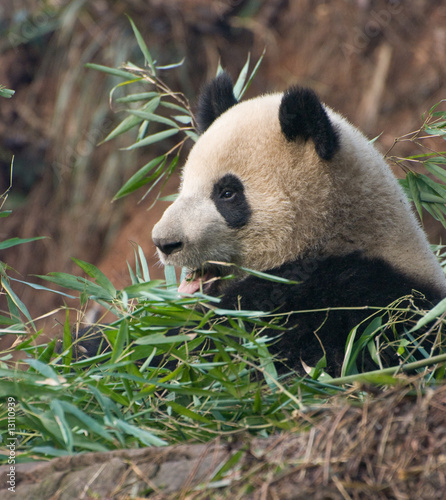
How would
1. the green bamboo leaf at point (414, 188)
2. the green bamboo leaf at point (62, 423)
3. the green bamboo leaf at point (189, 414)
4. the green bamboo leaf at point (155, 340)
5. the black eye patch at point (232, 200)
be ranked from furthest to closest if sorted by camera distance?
the green bamboo leaf at point (414, 188), the black eye patch at point (232, 200), the green bamboo leaf at point (155, 340), the green bamboo leaf at point (189, 414), the green bamboo leaf at point (62, 423)

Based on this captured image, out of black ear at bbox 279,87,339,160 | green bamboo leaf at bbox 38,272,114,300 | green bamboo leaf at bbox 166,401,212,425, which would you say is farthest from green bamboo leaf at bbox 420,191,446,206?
green bamboo leaf at bbox 166,401,212,425

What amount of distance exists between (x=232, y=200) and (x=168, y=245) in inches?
13.8

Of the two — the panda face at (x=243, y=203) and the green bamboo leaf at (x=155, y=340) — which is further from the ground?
the panda face at (x=243, y=203)

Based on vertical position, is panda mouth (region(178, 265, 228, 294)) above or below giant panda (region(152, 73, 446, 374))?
below

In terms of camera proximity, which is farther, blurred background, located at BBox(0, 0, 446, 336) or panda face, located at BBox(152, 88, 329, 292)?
blurred background, located at BBox(0, 0, 446, 336)

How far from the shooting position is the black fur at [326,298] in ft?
7.41

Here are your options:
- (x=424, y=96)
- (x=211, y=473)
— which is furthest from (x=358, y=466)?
(x=424, y=96)

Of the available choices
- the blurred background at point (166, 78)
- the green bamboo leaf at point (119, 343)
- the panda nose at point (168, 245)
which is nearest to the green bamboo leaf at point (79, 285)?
the green bamboo leaf at point (119, 343)

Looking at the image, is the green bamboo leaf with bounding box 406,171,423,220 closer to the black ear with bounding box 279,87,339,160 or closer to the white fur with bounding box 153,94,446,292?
the white fur with bounding box 153,94,446,292

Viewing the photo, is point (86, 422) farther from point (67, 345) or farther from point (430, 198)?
point (430, 198)

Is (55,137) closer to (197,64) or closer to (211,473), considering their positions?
(197,64)

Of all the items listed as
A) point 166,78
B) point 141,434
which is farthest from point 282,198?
point 166,78

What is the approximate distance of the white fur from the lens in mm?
2527

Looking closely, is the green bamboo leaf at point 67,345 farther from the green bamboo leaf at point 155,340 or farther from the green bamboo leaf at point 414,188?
the green bamboo leaf at point 414,188
